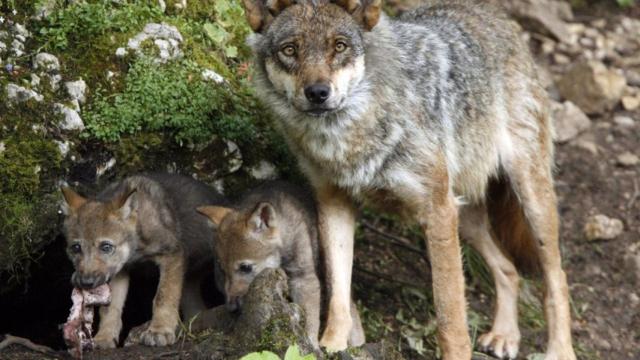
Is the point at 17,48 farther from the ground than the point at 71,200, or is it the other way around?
the point at 17,48

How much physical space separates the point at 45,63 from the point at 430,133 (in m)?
2.72

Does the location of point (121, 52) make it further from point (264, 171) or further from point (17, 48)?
point (264, 171)

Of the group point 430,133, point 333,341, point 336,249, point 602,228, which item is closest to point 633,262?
point 602,228

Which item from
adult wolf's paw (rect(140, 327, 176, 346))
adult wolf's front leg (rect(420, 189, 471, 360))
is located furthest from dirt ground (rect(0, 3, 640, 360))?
adult wolf's paw (rect(140, 327, 176, 346))

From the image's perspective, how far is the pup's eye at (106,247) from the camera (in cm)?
672

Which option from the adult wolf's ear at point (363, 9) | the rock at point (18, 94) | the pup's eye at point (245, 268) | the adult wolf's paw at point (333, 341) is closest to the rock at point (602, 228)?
the adult wolf's paw at point (333, 341)

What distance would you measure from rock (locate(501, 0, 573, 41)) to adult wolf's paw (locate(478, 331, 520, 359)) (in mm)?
4761

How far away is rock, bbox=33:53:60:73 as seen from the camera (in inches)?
288

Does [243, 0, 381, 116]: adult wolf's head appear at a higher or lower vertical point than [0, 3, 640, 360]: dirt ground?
higher

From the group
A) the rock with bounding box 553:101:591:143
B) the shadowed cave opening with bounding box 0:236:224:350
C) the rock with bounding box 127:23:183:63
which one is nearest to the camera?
the shadowed cave opening with bounding box 0:236:224:350

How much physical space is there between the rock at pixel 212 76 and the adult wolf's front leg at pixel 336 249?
4.34ft

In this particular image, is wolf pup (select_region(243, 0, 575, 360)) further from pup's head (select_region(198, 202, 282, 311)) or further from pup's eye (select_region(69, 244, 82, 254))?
pup's eye (select_region(69, 244, 82, 254))

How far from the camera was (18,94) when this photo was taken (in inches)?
280

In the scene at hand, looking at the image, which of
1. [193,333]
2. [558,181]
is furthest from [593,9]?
[193,333]
